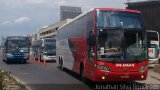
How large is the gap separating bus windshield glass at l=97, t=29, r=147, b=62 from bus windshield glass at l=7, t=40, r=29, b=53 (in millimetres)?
22245

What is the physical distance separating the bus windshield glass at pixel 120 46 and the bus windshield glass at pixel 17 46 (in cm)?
2225

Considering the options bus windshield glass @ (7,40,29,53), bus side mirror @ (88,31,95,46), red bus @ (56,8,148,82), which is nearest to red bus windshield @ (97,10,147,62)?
red bus @ (56,8,148,82)

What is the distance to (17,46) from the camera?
A: 36.9 metres

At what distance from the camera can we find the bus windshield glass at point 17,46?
3688 centimetres

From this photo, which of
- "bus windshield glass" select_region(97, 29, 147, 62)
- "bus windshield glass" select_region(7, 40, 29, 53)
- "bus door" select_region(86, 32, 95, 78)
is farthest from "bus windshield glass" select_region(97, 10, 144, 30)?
"bus windshield glass" select_region(7, 40, 29, 53)

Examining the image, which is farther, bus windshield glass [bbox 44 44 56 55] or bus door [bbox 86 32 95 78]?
bus windshield glass [bbox 44 44 56 55]

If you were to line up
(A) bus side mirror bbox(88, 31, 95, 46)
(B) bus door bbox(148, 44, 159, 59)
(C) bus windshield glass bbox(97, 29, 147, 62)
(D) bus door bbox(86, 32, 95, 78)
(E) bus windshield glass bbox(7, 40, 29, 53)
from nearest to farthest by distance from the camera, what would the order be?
(C) bus windshield glass bbox(97, 29, 147, 62), (A) bus side mirror bbox(88, 31, 95, 46), (D) bus door bbox(86, 32, 95, 78), (B) bus door bbox(148, 44, 159, 59), (E) bus windshield glass bbox(7, 40, 29, 53)

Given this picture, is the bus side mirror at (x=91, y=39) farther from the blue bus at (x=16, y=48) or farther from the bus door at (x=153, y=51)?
the blue bus at (x=16, y=48)

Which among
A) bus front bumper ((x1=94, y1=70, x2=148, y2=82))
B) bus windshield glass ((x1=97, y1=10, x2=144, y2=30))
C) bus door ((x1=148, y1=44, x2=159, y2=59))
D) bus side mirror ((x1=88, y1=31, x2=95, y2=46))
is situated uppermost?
bus windshield glass ((x1=97, y1=10, x2=144, y2=30))

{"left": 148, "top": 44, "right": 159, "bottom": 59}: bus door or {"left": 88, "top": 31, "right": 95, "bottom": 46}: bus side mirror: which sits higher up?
{"left": 88, "top": 31, "right": 95, "bottom": 46}: bus side mirror

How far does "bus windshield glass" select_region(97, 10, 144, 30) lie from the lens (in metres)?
15.9

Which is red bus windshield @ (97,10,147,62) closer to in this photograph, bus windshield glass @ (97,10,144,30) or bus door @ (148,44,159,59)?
bus windshield glass @ (97,10,144,30)

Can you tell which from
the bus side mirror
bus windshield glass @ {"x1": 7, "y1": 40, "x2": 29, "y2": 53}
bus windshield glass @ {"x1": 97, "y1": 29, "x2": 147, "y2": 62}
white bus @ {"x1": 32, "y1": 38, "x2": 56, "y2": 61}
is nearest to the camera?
bus windshield glass @ {"x1": 97, "y1": 29, "x2": 147, "y2": 62}

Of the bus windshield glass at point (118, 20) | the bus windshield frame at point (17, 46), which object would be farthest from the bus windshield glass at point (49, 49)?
the bus windshield glass at point (118, 20)
